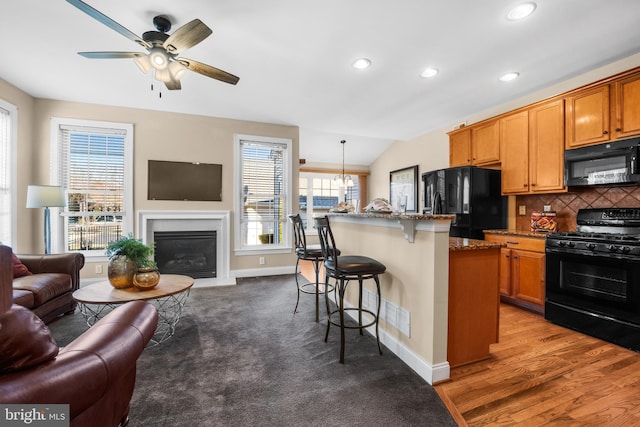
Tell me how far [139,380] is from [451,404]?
201cm

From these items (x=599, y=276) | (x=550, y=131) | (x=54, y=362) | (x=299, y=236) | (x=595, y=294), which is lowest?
(x=595, y=294)

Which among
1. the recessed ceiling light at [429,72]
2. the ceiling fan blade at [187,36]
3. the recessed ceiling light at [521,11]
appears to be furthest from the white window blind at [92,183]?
the recessed ceiling light at [521,11]

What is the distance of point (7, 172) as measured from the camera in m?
3.46

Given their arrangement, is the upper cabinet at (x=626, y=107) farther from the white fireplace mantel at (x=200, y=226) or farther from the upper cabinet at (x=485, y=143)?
the white fireplace mantel at (x=200, y=226)

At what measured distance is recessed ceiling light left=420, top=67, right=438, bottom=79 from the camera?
10.0 feet

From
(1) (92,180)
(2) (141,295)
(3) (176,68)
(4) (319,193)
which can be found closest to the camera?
(2) (141,295)

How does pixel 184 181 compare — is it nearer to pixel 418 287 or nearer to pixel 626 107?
pixel 418 287

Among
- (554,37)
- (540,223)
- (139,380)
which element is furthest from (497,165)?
(139,380)

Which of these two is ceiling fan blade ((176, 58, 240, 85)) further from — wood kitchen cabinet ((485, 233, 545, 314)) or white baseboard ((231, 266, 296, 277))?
wood kitchen cabinet ((485, 233, 545, 314))

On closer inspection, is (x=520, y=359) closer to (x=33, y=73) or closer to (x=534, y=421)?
(x=534, y=421)

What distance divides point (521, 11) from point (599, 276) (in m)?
2.41

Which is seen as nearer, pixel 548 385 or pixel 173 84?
pixel 548 385

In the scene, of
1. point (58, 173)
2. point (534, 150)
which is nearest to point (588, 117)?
point (534, 150)

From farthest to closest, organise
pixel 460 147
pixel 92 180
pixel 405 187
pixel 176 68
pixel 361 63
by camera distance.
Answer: pixel 405 187 < pixel 460 147 < pixel 92 180 < pixel 361 63 < pixel 176 68
